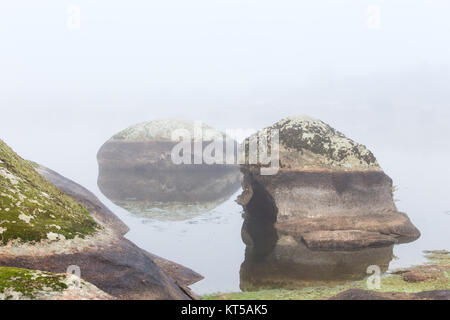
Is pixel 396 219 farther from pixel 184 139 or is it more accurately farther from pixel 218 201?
pixel 184 139

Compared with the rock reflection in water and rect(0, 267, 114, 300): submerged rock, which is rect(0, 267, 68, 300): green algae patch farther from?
the rock reflection in water

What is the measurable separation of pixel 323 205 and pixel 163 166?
39079mm

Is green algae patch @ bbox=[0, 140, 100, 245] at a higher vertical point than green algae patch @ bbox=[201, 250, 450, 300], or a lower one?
higher

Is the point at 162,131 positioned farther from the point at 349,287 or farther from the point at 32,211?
the point at 32,211

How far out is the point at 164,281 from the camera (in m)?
14.5

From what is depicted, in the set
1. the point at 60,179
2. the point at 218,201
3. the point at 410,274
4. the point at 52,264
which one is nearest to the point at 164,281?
the point at 52,264

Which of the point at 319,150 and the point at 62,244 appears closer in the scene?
the point at 62,244

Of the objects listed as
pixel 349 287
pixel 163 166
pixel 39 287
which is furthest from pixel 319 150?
pixel 163 166

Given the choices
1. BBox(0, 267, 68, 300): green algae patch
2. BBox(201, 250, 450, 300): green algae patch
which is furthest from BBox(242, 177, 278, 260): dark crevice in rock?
BBox(0, 267, 68, 300): green algae patch

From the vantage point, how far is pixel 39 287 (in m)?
9.23

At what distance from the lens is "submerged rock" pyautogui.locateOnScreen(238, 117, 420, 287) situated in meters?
25.5

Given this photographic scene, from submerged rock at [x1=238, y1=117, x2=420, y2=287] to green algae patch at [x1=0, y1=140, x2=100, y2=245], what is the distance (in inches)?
422
